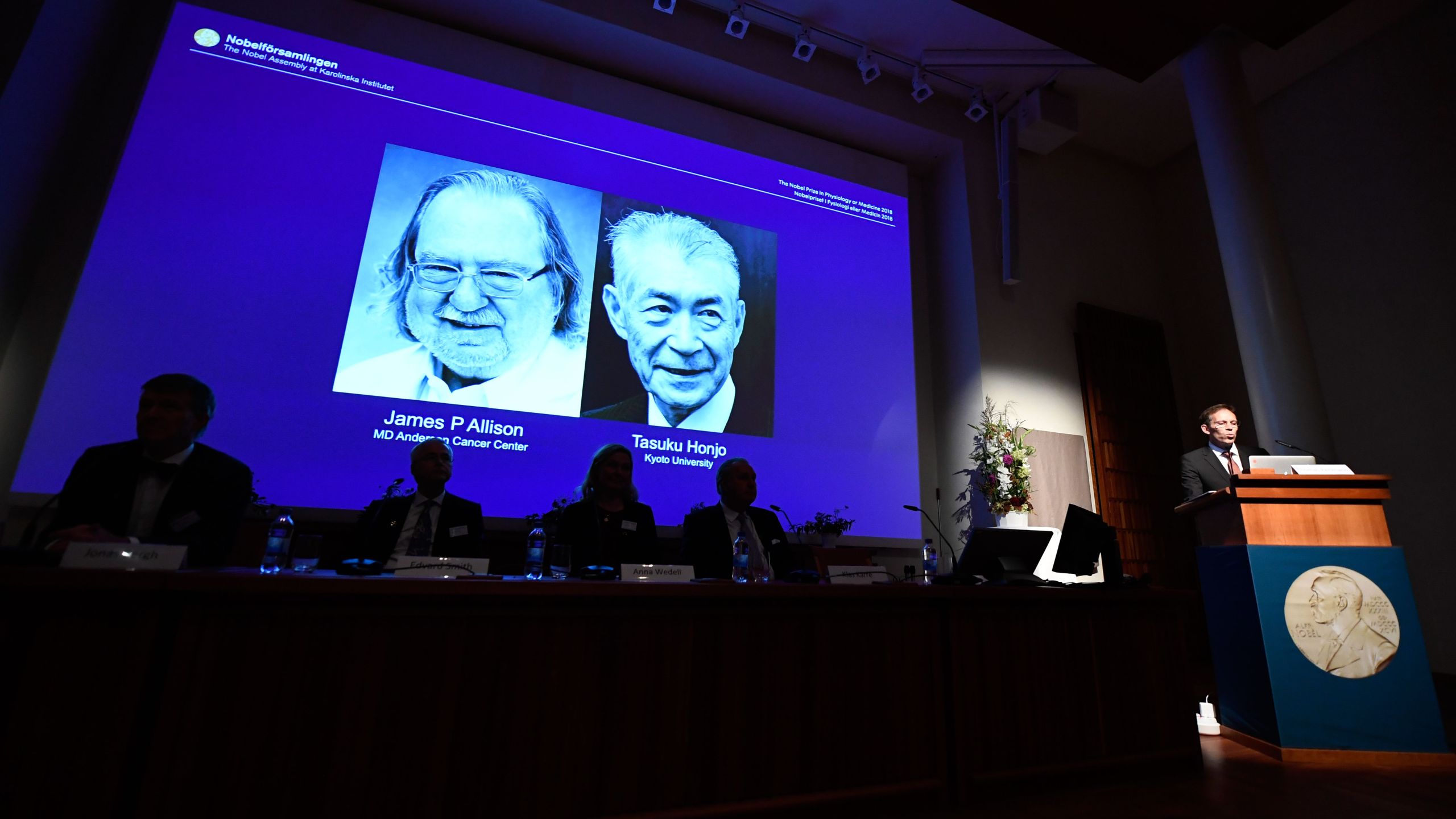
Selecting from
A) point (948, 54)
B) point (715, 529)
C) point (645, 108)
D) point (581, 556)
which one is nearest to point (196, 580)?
point (581, 556)

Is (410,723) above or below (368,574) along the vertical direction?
below

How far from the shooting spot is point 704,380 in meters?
4.29

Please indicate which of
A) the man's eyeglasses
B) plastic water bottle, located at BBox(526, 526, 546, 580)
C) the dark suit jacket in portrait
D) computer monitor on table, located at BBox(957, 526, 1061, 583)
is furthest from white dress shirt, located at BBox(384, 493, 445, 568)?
computer monitor on table, located at BBox(957, 526, 1061, 583)

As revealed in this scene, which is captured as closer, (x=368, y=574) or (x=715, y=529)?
(x=368, y=574)

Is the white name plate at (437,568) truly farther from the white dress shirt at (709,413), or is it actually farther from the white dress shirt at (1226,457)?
the white dress shirt at (1226,457)

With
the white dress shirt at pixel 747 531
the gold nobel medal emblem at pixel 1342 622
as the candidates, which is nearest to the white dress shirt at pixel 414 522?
the white dress shirt at pixel 747 531

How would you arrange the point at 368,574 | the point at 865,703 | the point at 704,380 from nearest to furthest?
the point at 368,574 → the point at 865,703 → the point at 704,380

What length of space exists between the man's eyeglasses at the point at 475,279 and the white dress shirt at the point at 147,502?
1.87 m

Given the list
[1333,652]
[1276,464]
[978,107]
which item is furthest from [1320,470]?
[978,107]

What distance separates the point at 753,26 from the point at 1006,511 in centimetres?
407

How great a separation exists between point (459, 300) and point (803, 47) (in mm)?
3187

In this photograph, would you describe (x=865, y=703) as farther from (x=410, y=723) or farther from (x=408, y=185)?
(x=408, y=185)

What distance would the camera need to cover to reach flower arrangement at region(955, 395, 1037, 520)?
4871 mm

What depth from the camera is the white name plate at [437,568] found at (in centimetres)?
160
